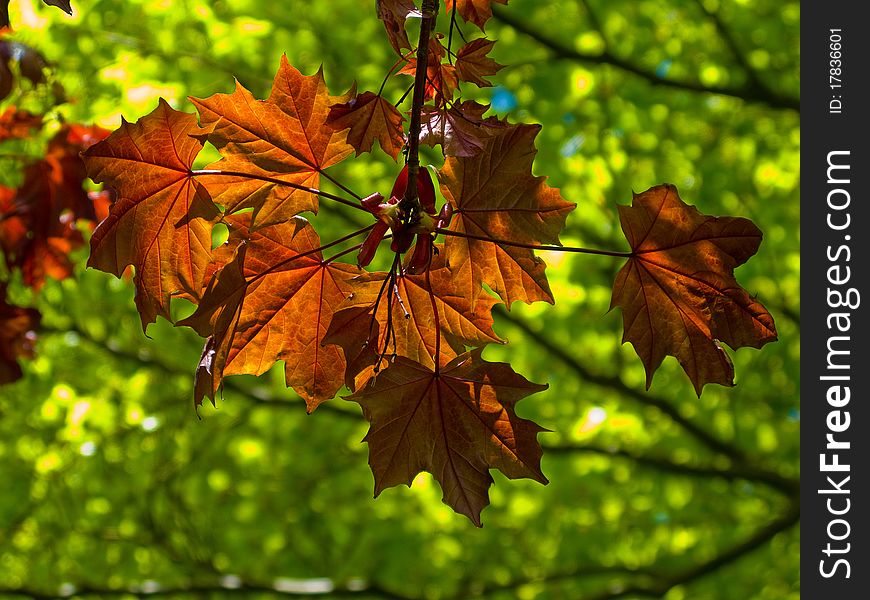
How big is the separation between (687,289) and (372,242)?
0.30 metres

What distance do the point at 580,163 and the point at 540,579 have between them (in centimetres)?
159

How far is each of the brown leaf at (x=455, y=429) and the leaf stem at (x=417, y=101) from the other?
0.14 meters

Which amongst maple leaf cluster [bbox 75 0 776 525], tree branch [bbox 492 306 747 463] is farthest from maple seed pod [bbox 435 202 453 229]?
tree branch [bbox 492 306 747 463]

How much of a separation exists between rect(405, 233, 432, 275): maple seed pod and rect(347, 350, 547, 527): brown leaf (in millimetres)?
75

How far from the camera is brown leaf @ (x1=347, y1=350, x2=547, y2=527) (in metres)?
0.74

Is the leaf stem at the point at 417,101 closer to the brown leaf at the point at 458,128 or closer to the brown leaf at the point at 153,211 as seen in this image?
the brown leaf at the point at 458,128

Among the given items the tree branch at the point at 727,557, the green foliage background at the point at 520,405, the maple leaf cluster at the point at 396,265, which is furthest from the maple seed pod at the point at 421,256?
the tree branch at the point at 727,557

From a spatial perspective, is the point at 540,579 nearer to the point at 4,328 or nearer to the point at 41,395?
the point at 41,395

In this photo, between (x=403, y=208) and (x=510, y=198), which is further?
(x=510, y=198)

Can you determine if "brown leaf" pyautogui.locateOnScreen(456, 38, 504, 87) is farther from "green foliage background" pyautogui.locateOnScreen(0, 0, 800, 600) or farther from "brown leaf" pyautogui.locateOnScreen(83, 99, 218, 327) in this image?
"green foliage background" pyautogui.locateOnScreen(0, 0, 800, 600)

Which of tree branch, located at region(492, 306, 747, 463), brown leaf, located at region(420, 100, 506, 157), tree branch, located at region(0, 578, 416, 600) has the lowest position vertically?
tree branch, located at region(0, 578, 416, 600)

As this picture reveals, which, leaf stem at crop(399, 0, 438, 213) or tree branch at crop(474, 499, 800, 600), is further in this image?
tree branch at crop(474, 499, 800, 600)

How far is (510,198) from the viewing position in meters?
0.80
